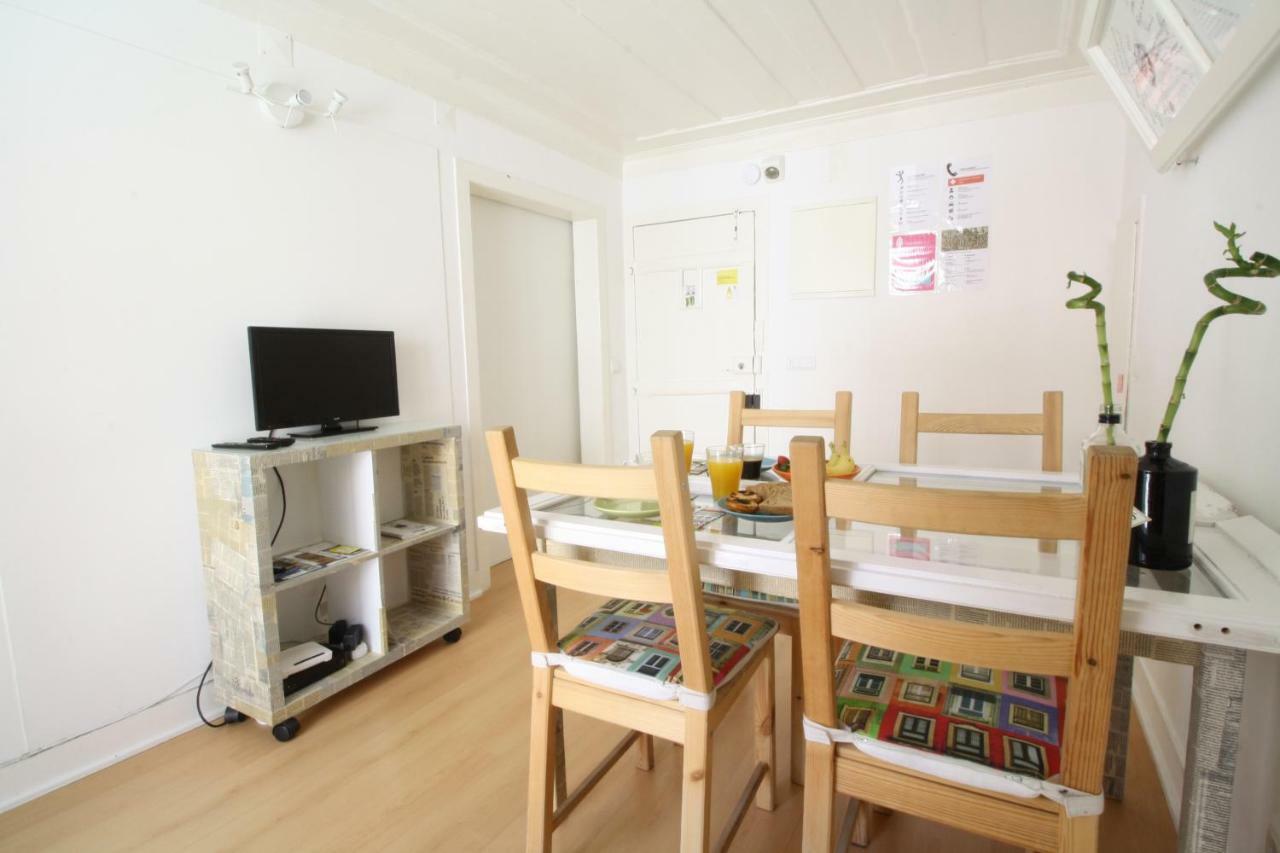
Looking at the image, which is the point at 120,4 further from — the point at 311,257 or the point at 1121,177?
the point at 1121,177

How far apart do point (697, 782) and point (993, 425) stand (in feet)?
4.64

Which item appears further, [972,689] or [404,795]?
[404,795]

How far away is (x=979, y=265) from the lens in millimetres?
3068

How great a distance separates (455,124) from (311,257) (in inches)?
39.1

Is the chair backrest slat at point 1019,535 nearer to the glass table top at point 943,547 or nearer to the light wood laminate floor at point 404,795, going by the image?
the glass table top at point 943,547

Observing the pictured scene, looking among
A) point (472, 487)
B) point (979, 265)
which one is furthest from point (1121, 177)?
point (472, 487)

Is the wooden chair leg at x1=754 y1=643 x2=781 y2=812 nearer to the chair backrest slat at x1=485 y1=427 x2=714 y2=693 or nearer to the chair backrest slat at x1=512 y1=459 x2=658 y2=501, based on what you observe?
Answer: the chair backrest slat at x1=485 y1=427 x2=714 y2=693

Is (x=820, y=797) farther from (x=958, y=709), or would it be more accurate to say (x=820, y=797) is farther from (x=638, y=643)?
(x=638, y=643)

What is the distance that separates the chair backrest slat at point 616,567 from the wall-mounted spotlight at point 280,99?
5.57 feet

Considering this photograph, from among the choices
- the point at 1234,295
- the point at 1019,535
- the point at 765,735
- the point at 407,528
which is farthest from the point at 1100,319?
the point at 407,528

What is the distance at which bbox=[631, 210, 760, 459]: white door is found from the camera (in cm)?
367

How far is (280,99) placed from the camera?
2.07 m

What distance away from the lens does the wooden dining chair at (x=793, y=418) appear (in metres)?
1.90

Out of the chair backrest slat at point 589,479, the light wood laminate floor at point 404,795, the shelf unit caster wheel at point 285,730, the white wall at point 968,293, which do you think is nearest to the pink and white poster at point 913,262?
the white wall at point 968,293
